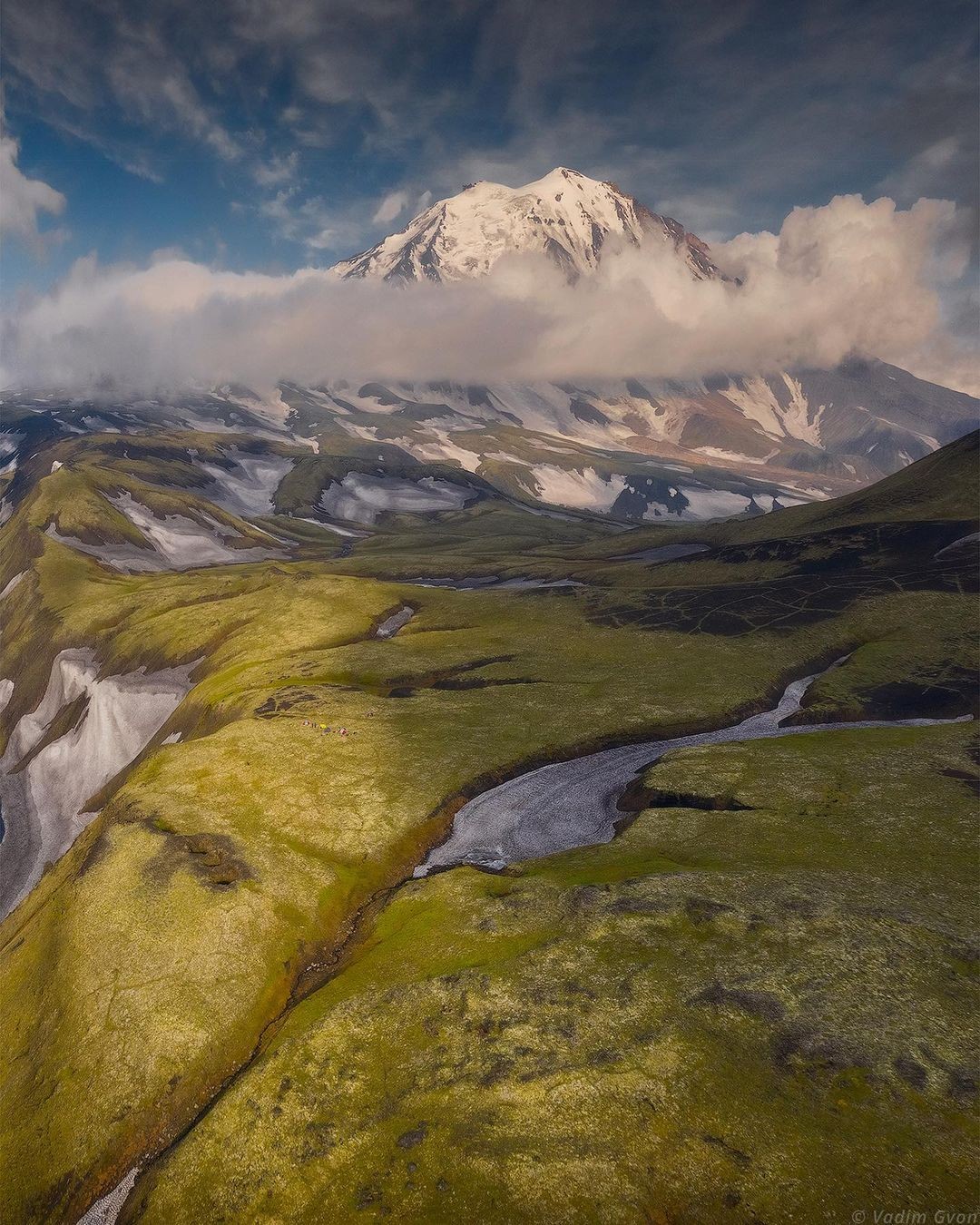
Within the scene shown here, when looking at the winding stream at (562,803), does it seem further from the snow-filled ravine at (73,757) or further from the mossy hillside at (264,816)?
the snow-filled ravine at (73,757)

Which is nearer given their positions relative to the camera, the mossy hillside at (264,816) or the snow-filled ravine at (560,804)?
the mossy hillside at (264,816)

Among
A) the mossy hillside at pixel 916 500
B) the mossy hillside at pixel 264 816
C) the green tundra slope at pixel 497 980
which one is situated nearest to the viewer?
the green tundra slope at pixel 497 980

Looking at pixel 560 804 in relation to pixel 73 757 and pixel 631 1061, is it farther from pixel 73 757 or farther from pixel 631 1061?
pixel 73 757

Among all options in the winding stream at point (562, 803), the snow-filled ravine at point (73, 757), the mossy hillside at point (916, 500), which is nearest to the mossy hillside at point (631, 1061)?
the winding stream at point (562, 803)

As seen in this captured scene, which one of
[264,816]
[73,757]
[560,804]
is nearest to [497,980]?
[560,804]

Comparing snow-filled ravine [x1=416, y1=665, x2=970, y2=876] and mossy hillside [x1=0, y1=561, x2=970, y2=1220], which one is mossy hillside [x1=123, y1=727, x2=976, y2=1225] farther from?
snow-filled ravine [x1=416, y1=665, x2=970, y2=876]
